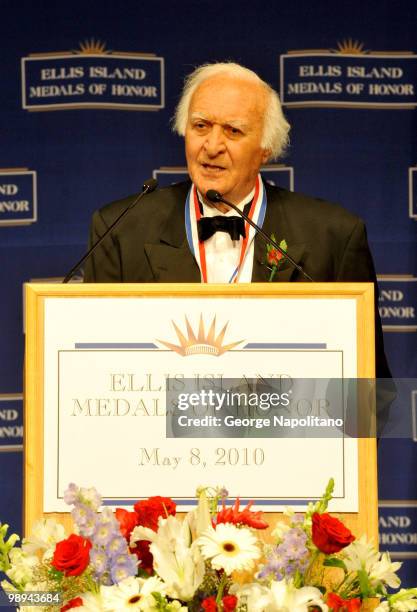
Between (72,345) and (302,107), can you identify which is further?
(302,107)

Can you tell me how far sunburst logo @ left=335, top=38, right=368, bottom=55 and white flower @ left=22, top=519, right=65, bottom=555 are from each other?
254 cm

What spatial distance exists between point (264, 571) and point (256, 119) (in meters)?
1.82

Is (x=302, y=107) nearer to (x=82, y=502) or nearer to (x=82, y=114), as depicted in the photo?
(x=82, y=114)

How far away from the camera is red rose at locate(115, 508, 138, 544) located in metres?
1.78

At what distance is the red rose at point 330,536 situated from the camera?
1.68 meters

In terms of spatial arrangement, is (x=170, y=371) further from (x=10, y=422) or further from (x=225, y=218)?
(x=10, y=422)

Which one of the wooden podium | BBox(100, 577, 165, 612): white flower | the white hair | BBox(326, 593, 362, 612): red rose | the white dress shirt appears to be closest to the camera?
BBox(100, 577, 165, 612): white flower

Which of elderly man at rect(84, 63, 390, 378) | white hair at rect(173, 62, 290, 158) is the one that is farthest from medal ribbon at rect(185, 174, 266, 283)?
white hair at rect(173, 62, 290, 158)

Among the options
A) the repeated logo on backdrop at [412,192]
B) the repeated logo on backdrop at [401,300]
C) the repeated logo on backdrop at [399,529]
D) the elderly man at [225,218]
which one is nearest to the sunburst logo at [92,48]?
the elderly man at [225,218]

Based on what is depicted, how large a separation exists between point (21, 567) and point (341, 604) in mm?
542

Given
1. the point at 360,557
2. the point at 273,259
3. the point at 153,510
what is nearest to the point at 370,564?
the point at 360,557

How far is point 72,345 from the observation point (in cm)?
200

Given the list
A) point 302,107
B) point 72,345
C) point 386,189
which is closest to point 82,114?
point 302,107

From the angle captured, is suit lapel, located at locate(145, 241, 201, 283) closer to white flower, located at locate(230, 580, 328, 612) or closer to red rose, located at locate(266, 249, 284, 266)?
red rose, located at locate(266, 249, 284, 266)
